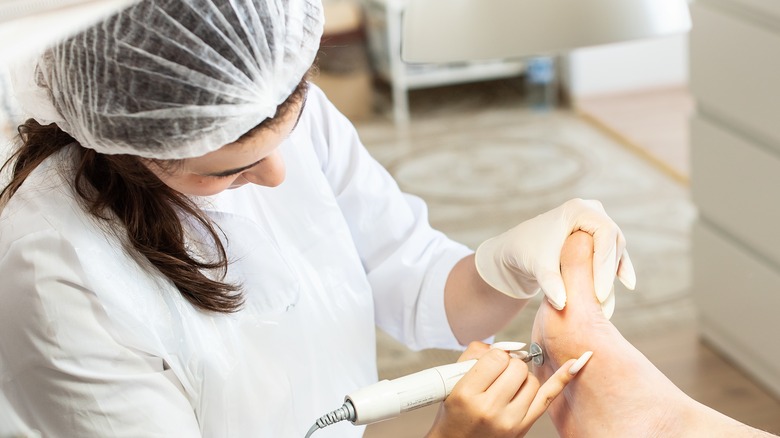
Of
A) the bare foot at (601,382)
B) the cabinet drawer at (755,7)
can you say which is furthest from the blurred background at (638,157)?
the bare foot at (601,382)

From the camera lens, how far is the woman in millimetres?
894

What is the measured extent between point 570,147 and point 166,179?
2.99 meters

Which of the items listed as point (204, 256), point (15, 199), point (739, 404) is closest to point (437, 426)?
point (204, 256)

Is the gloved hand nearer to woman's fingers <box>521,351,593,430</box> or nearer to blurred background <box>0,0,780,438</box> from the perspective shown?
woman's fingers <box>521,351,593,430</box>

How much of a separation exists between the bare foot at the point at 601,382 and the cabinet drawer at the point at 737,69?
103 cm

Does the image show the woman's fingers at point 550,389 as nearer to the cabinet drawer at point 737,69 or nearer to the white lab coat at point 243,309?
the white lab coat at point 243,309

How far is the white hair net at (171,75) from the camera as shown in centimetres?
86

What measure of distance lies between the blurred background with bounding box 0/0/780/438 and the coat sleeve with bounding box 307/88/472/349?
17cm

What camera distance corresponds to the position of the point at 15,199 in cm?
101

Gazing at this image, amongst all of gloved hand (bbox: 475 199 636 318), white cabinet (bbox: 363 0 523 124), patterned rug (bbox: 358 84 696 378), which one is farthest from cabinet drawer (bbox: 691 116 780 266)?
white cabinet (bbox: 363 0 523 124)

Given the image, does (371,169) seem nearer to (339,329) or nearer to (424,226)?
(424,226)

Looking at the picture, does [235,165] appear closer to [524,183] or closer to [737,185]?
[737,185]

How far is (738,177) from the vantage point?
218cm

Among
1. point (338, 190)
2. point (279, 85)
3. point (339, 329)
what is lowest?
point (339, 329)
